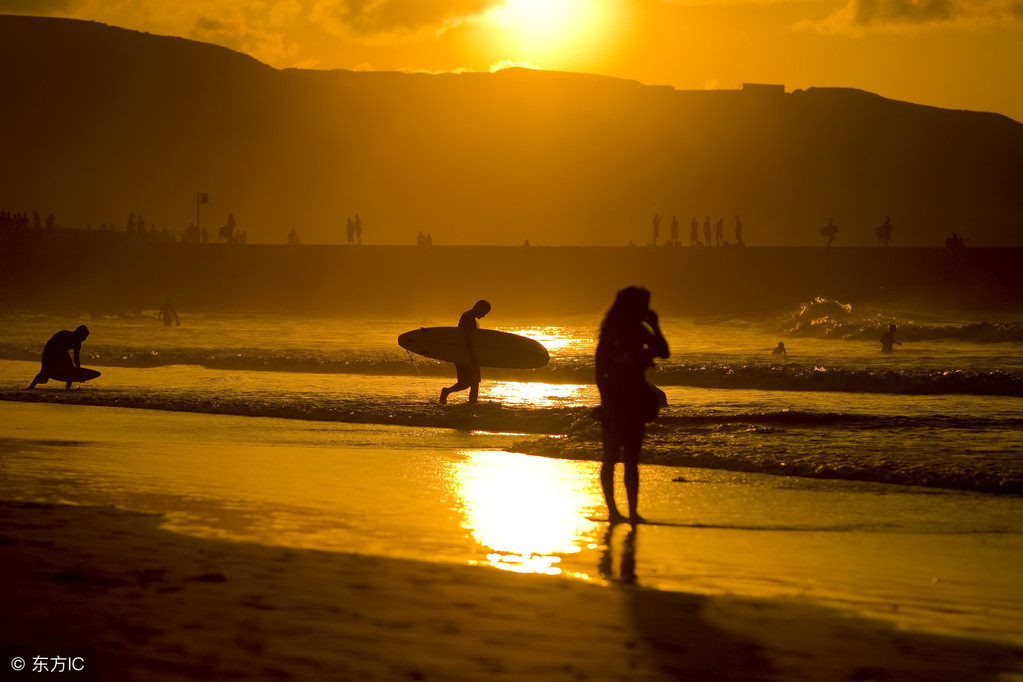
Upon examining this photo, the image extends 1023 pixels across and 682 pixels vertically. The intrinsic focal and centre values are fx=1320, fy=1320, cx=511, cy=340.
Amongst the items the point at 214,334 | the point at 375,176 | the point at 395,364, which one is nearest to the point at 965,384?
the point at 395,364

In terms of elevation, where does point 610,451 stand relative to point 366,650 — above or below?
above

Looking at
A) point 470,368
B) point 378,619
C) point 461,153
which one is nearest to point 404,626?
point 378,619

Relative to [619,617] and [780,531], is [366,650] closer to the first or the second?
[619,617]

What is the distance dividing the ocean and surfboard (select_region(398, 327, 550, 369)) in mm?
553

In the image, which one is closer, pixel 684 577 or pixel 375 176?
pixel 684 577

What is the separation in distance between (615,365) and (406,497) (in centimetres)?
195

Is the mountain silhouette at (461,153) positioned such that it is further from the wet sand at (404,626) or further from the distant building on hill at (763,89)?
the wet sand at (404,626)

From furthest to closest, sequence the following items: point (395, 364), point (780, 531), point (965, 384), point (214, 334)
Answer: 1. point (214, 334)
2. point (395, 364)
3. point (965, 384)
4. point (780, 531)

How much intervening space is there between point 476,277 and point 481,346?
49.7 m

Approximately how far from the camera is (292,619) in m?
5.69

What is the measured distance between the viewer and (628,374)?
860 cm

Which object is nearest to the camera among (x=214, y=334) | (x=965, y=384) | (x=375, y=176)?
(x=965, y=384)

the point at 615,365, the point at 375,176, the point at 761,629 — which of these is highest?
the point at 375,176

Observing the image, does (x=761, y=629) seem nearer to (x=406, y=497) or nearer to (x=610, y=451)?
(x=610, y=451)
